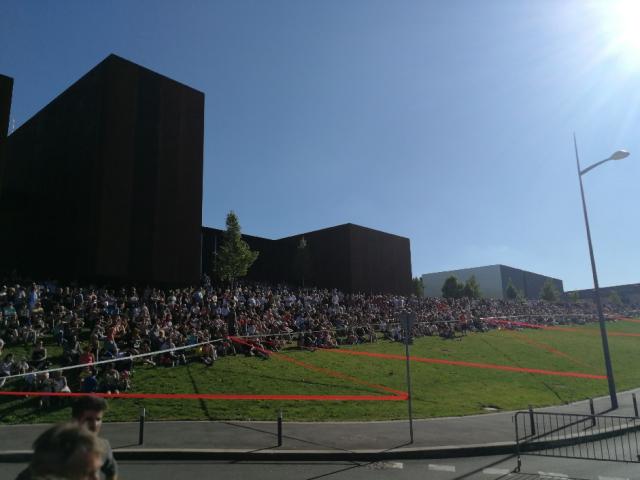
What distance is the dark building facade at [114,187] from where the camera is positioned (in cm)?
2648

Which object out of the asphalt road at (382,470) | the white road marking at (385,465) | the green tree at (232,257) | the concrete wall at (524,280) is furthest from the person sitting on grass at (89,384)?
the concrete wall at (524,280)

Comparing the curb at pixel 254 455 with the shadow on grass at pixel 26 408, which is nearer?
the curb at pixel 254 455

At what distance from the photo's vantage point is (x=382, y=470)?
28.3ft

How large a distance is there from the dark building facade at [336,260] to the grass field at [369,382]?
17.2 m

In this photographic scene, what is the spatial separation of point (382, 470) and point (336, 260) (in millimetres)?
37624

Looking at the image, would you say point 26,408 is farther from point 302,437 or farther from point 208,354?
point 302,437

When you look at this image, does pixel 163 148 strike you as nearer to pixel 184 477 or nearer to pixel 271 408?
pixel 271 408

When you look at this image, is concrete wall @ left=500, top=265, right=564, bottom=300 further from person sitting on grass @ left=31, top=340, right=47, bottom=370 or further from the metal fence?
person sitting on grass @ left=31, top=340, right=47, bottom=370

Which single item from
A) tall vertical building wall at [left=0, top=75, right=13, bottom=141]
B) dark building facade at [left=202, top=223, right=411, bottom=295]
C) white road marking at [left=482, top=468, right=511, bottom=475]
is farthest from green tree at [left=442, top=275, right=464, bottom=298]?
white road marking at [left=482, top=468, right=511, bottom=475]

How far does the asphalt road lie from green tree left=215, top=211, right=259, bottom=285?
92.1 ft

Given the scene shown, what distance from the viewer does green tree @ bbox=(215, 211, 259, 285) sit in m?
36.8

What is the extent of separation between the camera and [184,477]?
26.2ft

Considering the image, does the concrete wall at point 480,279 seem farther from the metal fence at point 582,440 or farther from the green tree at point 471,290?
the metal fence at point 582,440

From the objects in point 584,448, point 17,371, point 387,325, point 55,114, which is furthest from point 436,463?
point 55,114
